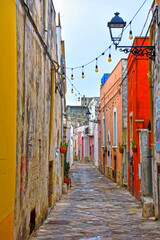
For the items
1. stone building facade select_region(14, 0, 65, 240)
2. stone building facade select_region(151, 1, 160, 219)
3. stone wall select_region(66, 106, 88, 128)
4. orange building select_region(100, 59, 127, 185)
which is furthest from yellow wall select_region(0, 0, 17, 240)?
stone wall select_region(66, 106, 88, 128)

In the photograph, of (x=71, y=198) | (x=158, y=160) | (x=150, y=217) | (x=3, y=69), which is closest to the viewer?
(x=3, y=69)

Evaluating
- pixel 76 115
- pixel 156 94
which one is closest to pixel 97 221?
pixel 156 94

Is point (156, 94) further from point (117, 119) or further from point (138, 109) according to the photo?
point (117, 119)

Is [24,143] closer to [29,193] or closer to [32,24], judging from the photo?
[29,193]

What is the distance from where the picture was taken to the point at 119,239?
26.0ft

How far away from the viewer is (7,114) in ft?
16.7

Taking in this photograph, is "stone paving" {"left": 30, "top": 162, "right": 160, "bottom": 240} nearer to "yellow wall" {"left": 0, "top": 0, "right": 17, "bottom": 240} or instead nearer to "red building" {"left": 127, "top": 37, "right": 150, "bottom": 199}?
"red building" {"left": 127, "top": 37, "right": 150, "bottom": 199}

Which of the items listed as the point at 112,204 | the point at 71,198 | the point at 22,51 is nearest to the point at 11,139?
the point at 22,51

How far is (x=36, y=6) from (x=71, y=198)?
947cm

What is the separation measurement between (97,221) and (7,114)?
6.20 meters

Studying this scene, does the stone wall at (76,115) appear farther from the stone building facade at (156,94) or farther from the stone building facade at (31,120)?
the stone building facade at (31,120)

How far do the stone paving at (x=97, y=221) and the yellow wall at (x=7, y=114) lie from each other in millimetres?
2958

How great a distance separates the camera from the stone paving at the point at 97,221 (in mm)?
8359

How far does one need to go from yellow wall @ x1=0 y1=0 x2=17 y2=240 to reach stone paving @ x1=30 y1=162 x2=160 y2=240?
296 cm
